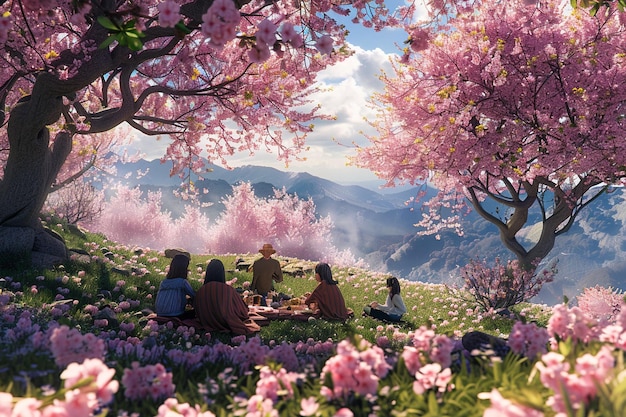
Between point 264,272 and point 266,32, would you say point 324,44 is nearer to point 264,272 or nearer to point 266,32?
point 266,32

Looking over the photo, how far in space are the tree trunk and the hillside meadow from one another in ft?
5.03

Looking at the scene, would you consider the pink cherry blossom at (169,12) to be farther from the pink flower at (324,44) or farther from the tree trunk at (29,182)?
the tree trunk at (29,182)

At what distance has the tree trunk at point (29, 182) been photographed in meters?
11.2

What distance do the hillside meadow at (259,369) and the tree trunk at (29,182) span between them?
1532 mm

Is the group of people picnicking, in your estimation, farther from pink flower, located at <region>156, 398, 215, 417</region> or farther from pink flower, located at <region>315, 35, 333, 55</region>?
pink flower, located at <region>156, 398, 215, 417</region>

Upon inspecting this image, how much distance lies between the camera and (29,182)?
39.2 ft

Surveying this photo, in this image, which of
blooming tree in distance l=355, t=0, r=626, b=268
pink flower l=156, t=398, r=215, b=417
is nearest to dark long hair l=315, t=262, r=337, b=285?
blooming tree in distance l=355, t=0, r=626, b=268

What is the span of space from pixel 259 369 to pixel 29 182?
10.1m

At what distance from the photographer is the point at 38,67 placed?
35.8 ft

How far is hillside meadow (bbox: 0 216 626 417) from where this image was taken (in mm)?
2738

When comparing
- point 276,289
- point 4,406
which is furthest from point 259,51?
point 276,289

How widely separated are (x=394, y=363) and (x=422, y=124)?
11.9 meters

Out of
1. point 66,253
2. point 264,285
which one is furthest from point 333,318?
point 66,253

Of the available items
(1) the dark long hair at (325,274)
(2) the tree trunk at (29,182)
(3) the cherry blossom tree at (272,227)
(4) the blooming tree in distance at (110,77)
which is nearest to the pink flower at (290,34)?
(4) the blooming tree in distance at (110,77)
